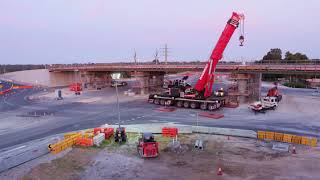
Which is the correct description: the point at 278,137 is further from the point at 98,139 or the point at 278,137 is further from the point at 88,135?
the point at 88,135

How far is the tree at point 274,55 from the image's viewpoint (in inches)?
5118

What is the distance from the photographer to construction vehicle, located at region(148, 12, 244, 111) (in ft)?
150

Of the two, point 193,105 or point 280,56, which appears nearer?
point 193,105

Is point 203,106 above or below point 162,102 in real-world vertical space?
below

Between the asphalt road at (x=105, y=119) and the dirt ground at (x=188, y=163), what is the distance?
8693mm

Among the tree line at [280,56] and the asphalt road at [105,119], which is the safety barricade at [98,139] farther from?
the tree line at [280,56]

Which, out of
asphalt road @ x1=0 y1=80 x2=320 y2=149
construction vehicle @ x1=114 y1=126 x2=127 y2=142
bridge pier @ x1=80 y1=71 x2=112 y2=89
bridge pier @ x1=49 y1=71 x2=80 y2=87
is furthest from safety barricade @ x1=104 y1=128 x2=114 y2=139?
bridge pier @ x1=49 y1=71 x2=80 y2=87

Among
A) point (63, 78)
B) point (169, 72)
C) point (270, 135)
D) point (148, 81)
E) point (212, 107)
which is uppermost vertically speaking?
point (169, 72)

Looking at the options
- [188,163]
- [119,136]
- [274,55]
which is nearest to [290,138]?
[188,163]

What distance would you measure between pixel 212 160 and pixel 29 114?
1327 inches

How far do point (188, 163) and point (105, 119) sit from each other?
2090 cm

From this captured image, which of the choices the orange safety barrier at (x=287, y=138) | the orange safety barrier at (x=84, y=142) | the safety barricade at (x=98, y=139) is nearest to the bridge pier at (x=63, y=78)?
the safety barricade at (x=98, y=139)

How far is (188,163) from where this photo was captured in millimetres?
24344

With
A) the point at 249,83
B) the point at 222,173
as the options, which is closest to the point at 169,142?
the point at 222,173
